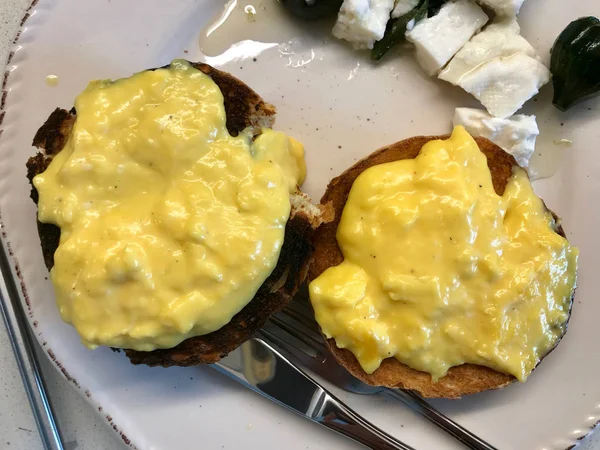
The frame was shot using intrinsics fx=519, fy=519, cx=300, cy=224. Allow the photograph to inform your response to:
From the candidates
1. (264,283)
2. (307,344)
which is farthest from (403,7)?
(307,344)

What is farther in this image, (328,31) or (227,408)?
(328,31)

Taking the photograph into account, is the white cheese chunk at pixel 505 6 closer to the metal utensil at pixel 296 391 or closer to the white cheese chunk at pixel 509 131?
the white cheese chunk at pixel 509 131

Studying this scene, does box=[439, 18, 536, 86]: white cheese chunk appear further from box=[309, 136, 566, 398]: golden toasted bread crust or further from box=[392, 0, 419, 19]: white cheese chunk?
box=[309, 136, 566, 398]: golden toasted bread crust

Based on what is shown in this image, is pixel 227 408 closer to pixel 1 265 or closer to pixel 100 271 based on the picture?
pixel 100 271

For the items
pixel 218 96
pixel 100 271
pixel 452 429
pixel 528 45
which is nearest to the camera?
pixel 100 271

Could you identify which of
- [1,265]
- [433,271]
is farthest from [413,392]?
[1,265]

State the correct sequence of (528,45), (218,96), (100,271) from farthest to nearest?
(528,45) → (218,96) → (100,271)
